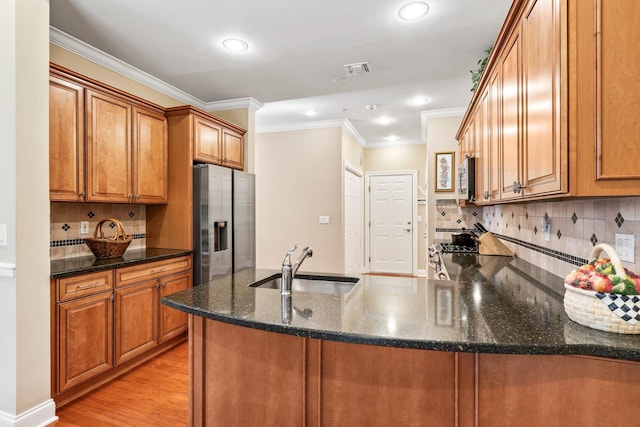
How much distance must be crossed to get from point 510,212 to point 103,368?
11.3 ft

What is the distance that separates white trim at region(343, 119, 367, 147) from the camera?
17.2 ft

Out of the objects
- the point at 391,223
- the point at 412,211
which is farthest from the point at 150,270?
the point at 412,211

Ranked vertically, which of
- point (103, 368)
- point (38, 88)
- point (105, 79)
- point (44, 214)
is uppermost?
point (105, 79)

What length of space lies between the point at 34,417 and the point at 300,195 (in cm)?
392

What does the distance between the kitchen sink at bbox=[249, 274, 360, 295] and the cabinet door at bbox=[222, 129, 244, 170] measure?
2.24 metres

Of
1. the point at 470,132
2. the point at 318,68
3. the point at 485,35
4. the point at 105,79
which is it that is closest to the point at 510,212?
the point at 470,132

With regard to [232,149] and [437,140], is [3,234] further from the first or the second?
[437,140]

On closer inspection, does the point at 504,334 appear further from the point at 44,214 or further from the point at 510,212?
the point at 44,214

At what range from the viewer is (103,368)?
93.9 inches

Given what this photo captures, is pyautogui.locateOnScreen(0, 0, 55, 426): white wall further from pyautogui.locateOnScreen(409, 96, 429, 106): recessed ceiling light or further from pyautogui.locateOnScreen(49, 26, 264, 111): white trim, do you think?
pyautogui.locateOnScreen(409, 96, 429, 106): recessed ceiling light

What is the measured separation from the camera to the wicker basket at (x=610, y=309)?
0.98 m

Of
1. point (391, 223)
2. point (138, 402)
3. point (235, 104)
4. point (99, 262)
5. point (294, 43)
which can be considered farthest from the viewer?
point (391, 223)

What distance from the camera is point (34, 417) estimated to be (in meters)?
1.95

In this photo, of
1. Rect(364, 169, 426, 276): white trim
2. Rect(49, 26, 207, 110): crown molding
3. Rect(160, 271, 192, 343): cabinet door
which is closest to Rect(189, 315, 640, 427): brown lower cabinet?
Rect(160, 271, 192, 343): cabinet door
